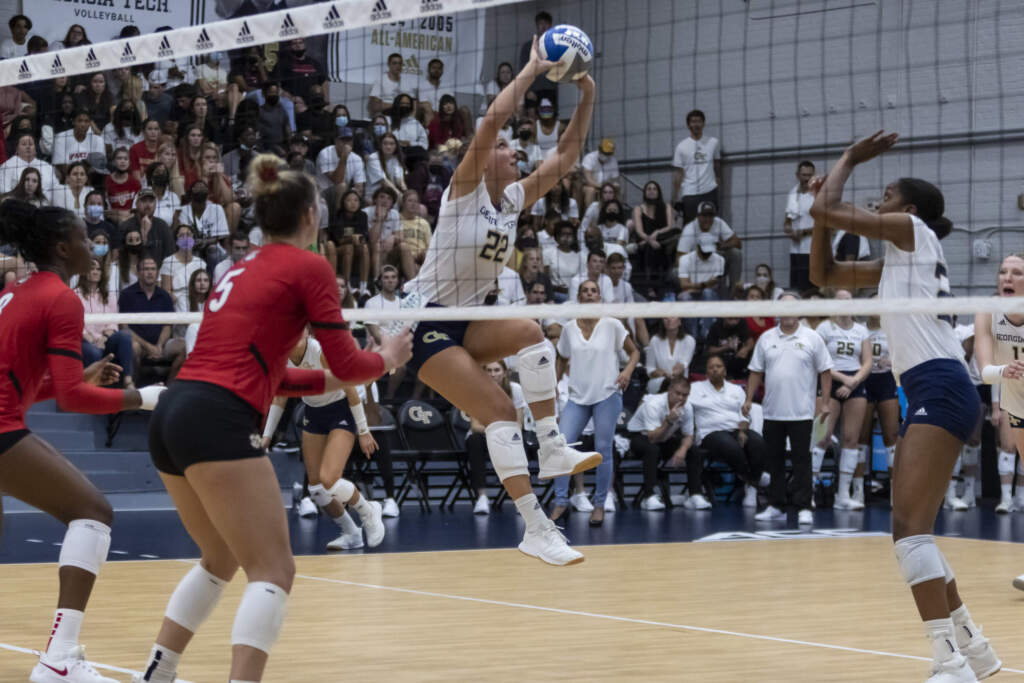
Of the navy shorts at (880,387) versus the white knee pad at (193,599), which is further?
the navy shorts at (880,387)

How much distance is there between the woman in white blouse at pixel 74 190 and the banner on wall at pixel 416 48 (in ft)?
17.7

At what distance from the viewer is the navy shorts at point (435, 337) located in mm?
6035

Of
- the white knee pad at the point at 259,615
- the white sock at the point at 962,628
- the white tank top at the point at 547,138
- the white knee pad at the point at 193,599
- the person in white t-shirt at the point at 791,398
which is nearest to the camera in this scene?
the white knee pad at the point at 259,615

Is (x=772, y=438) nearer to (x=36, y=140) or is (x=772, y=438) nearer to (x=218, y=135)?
(x=218, y=135)

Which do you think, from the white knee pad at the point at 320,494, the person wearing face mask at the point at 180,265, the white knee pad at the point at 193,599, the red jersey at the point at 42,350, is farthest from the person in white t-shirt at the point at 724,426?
the white knee pad at the point at 193,599

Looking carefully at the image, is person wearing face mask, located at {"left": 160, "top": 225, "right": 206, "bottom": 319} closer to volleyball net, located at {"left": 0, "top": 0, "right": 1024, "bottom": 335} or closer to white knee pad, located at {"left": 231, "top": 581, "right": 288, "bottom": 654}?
volleyball net, located at {"left": 0, "top": 0, "right": 1024, "bottom": 335}

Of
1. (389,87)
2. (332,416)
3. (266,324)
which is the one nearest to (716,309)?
(266,324)

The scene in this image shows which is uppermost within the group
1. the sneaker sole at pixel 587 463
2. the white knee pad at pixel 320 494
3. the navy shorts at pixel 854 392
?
the sneaker sole at pixel 587 463

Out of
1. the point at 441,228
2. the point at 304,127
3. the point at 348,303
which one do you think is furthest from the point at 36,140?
the point at 441,228

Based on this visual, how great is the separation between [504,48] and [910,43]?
17.9 feet

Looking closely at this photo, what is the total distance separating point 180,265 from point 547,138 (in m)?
4.98

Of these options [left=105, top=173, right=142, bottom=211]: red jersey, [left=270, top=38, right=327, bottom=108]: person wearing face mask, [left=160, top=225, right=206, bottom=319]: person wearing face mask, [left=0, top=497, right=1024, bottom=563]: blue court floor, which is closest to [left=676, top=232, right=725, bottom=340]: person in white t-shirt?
[left=0, top=497, right=1024, bottom=563]: blue court floor

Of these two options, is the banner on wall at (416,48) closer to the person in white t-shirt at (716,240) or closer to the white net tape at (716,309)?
the person in white t-shirt at (716,240)

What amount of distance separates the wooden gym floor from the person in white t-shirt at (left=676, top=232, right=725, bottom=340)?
407 centimetres
